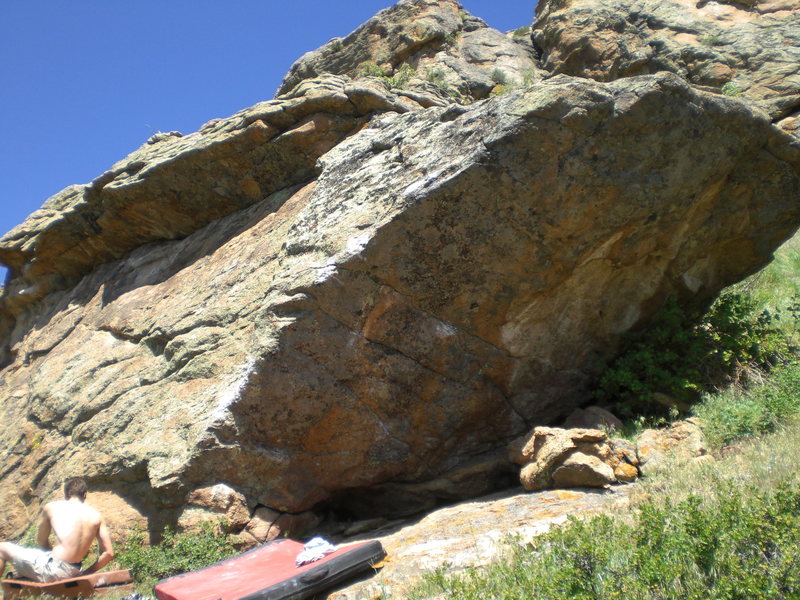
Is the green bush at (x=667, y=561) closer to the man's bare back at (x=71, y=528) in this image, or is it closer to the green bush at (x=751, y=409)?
the green bush at (x=751, y=409)

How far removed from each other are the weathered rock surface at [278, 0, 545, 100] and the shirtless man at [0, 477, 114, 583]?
8.94m

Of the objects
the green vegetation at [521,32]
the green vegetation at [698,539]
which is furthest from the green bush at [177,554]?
the green vegetation at [521,32]

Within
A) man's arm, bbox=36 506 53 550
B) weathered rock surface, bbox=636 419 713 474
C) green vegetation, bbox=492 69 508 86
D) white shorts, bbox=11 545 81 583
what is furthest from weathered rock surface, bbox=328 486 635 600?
green vegetation, bbox=492 69 508 86

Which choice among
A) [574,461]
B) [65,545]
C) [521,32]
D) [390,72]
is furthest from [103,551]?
[521,32]

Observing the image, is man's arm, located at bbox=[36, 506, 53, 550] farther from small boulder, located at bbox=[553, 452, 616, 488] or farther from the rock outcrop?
small boulder, located at bbox=[553, 452, 616, 488]

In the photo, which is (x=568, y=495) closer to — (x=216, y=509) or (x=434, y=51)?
(x=216, y=509)

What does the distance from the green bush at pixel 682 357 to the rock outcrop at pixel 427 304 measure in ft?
0.85

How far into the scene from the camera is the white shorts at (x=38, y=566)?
557 centimetres

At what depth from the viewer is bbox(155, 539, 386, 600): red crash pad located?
4363mm

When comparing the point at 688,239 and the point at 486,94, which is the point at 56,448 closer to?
the point at 688,239

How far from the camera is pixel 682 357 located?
7.71m

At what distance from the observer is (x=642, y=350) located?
7523 millimetres

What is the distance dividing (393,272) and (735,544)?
3.93 metres

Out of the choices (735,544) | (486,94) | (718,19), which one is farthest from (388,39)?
(735,544)
